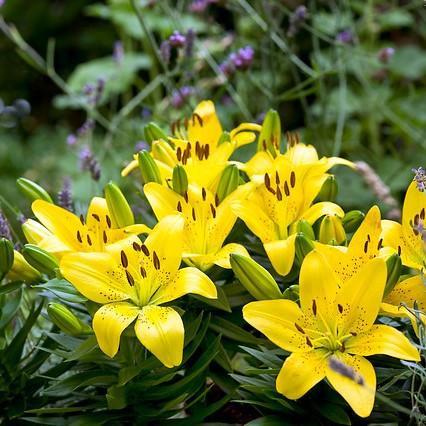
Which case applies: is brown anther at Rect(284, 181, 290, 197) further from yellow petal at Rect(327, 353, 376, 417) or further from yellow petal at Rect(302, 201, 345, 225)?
yellow petal at Rect(327, 353, 376, 417)

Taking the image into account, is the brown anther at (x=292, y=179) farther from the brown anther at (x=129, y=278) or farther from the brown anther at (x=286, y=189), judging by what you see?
the brown anther at (x=129, y=278)

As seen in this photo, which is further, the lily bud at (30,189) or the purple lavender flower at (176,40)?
the purple lavender flower at (176,40)

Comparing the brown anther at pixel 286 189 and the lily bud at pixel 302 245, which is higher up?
the brown anther at pixel 286 189

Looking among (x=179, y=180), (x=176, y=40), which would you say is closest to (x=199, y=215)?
(x=179, y=180)

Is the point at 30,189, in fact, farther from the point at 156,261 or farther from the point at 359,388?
the point at 359,388

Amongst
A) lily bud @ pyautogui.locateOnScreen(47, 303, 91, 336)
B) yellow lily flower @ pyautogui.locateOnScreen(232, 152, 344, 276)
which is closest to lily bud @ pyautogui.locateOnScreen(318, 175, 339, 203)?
yellow lily flower @ pyautogui.locateOnScreen(232, 152, 344, 276)

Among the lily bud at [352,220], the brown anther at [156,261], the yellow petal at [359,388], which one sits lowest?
the yellow petal at [359,388]

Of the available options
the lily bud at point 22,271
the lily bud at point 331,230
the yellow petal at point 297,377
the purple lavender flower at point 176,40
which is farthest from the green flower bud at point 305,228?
the purple lavender flower at point 176,40
